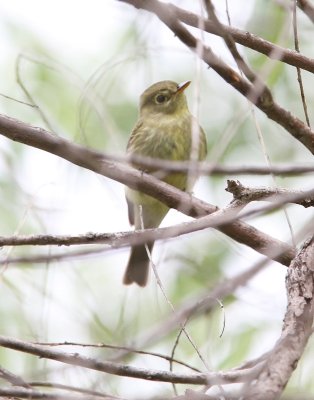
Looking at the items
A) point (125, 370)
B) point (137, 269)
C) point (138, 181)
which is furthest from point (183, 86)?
point (125, 370)

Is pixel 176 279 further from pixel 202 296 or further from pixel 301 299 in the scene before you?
pixel 202 296

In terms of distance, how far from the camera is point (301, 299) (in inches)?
87.3

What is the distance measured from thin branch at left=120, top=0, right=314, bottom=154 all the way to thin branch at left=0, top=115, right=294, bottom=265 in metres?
0.43

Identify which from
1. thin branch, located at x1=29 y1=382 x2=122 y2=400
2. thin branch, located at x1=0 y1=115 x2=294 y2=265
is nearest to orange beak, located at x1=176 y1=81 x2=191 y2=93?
thin branch, located at x1=0 y1=115 x2=294 y2=265

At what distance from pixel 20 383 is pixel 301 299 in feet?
2.66

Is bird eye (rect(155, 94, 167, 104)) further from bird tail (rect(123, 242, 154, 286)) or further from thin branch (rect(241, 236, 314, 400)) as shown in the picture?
thin branch (rect(241, 236, 314, 400))

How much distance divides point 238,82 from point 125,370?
1024 millimetres

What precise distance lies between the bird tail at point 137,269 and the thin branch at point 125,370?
2755 millimetres

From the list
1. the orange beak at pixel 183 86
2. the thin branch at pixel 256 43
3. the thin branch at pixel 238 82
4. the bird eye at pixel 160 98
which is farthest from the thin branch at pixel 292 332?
the bird eye at pixel 160 98

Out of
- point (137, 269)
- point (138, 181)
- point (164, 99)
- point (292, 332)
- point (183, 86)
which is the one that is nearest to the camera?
point (292, 332)

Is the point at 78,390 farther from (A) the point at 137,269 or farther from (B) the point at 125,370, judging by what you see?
(A) the point at 137,269

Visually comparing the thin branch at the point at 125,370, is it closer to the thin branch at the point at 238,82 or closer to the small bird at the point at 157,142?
the thin branch at the point at 238,82

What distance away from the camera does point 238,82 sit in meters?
2.66

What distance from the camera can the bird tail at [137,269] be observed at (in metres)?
5.15
